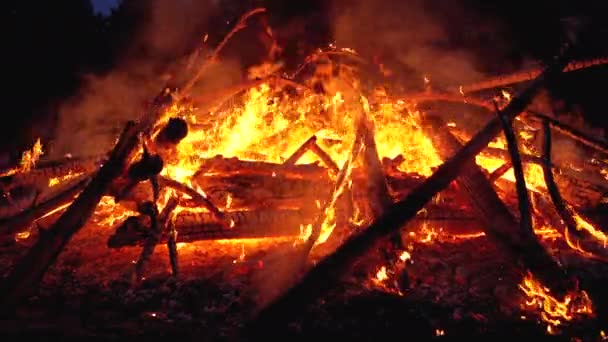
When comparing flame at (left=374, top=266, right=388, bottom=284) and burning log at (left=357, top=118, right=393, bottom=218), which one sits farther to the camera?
burning log at (left=357, top=118, right=393, bottom=218)

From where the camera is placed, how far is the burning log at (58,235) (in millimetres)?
3543

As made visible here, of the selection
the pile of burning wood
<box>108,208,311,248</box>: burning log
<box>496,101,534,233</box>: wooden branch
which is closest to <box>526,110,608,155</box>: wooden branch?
the pile of burning wood

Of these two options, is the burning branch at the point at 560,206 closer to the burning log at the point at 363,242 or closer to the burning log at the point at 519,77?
the burning log at the point at 519,77

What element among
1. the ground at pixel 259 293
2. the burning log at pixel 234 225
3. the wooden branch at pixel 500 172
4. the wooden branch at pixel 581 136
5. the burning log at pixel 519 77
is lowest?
the ground at pixel 259 293

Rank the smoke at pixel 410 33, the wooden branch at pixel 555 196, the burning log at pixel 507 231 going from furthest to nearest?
the smoke at pixel 410 33, the wooden branch at pixel 555 196, the burning log at pixel 507 231

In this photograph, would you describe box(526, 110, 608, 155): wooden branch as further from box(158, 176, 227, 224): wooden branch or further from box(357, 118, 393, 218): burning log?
box(158, 176, 227, 224): wooden branch

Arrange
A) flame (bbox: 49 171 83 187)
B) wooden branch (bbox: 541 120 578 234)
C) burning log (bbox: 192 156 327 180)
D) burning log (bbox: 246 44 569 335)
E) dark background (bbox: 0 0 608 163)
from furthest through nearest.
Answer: dark background (bbox: 0 0 608 163), flame (bbox: 49 171 83 187), burning log (bbox: 192 156 327 180), wooden branch (bbox: 541 120 578 234), burning log (bbox: 246 44 569 335)

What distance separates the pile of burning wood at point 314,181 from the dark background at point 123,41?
2.11 m

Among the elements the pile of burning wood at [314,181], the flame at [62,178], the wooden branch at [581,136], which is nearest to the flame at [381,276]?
the pile of burning wood at [314,181]

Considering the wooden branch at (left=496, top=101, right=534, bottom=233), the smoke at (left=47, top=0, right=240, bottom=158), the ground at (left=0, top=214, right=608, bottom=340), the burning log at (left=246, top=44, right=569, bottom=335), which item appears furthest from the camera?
the smoke at (left=47, top=0, right=240, bottom=158)

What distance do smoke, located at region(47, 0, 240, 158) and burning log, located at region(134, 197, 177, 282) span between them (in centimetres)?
444

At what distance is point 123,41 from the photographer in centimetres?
986

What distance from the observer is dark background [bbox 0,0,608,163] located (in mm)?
8336

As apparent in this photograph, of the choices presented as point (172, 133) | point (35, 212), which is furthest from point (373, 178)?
point (35, 212)
